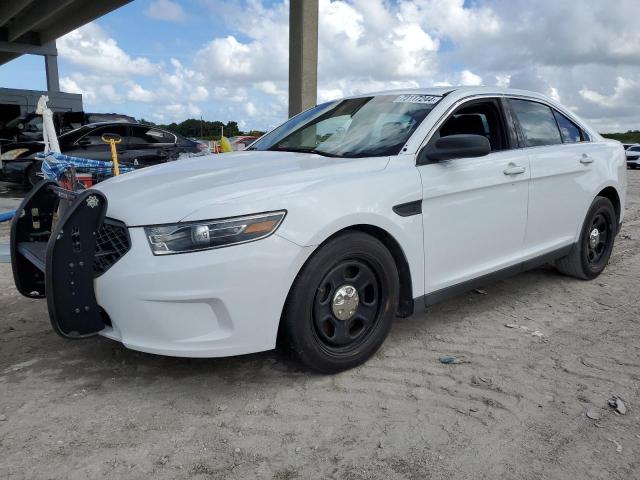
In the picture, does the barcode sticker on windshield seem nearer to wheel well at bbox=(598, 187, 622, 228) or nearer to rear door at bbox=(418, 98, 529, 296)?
rear door at bbox=(418, 98, 529, 296)

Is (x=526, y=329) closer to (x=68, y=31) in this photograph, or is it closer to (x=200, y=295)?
(x=200, y=295)

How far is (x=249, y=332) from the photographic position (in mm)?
2539

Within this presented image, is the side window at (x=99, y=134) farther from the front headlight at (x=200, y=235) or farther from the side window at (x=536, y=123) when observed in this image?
the front headlight at (x=200, y=235)

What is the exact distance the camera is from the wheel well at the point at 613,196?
4762 millimetres

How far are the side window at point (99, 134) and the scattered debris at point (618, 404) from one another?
10.0 m

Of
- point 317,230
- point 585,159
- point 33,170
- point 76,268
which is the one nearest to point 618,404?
point 317,230

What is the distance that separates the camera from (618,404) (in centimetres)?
267

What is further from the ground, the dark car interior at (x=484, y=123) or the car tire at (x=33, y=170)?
the dark car interior at (x=484, y=123)

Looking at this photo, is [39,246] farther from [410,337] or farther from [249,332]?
[410,337]

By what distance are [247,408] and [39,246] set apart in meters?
1.59

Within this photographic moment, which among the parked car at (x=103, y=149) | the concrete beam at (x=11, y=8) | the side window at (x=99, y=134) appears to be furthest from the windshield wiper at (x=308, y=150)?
the concrete beam at (x=11, y=8)

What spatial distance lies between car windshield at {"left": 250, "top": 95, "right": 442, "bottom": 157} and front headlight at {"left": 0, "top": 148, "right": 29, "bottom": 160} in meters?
8.71

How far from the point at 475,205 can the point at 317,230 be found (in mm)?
1313

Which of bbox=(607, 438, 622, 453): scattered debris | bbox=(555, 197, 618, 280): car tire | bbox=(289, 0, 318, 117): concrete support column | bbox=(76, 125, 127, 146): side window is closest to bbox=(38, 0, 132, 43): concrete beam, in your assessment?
bbox=(289, 0, 318, 117): concrete support column
